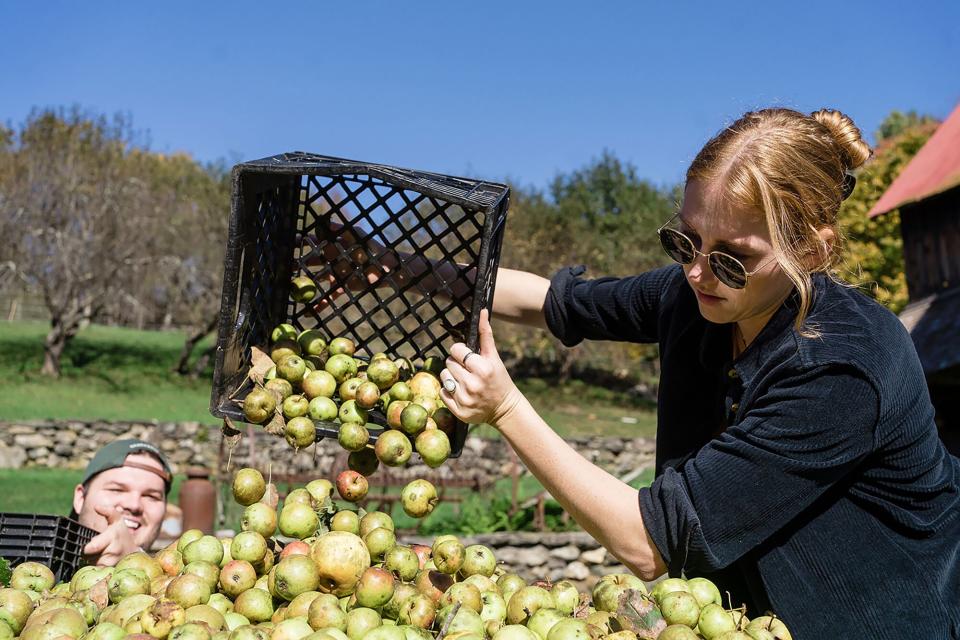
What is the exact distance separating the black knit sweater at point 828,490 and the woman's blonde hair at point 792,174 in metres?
0.13

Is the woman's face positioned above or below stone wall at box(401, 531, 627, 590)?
above

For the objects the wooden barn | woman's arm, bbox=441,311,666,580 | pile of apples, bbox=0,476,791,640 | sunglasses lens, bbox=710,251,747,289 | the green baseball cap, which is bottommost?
the green baseball cap

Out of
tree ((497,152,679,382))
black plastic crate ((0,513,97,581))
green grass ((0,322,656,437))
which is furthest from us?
tree ((497,152,679,382))

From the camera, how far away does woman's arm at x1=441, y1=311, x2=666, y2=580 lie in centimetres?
210

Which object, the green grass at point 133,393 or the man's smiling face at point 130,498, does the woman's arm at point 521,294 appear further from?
the green grass at point 133,393

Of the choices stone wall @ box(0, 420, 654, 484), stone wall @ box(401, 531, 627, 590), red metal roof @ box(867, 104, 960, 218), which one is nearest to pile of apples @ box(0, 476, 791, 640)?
stone wall @ box(401, 531, 627, 590)

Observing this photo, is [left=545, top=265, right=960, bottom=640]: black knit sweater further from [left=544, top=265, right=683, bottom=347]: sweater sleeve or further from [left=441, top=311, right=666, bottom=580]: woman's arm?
[left=544, top=265, right=683, bottom=347]: sweater sleeve

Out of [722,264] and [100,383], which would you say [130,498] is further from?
[100,383]

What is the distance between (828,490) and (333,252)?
173 centimetres

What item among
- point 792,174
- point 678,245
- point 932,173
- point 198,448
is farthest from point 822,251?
point 198,448

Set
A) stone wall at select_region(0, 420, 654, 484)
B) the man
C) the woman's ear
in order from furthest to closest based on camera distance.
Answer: stone wall at select_region(0, 420, 654, 484) → the man → the woman's ear

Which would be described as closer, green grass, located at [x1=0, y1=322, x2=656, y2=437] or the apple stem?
the apple stem

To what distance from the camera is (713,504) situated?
6.57 ft

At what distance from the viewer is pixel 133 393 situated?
23.0 m
